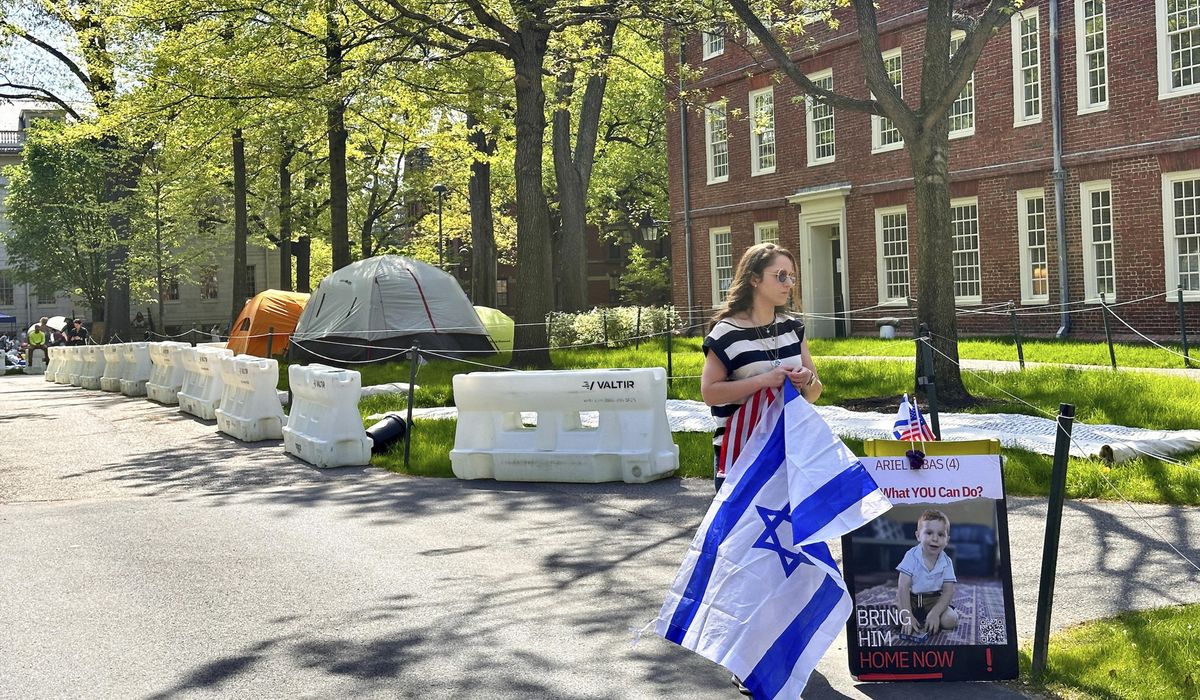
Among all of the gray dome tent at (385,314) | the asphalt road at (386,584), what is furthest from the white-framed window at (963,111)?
the asphalt road at (386,584)

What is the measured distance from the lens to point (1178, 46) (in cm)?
2353

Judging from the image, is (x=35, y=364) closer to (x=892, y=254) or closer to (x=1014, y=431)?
(x=892, y=254)

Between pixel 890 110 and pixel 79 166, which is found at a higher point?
pixel 79 166

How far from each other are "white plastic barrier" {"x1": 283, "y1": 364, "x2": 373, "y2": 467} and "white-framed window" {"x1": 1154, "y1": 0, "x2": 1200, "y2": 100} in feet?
56.6

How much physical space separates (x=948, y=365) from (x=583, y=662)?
405 inches

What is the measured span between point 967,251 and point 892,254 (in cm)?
233

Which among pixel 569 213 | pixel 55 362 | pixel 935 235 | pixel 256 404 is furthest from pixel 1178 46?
pixel 55 362

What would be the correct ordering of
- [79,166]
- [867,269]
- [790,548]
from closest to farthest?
[790,548] → [867,269] → [79,166]

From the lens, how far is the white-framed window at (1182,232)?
2348 cm

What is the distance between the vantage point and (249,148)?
130ft

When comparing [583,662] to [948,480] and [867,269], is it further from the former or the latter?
[867,269]

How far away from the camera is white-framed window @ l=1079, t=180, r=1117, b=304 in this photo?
25156 millimetres

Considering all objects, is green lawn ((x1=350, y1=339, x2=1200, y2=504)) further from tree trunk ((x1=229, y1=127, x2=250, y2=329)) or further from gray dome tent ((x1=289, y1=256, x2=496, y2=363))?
tree trunk ((x1=229, y1=127, x2=250, y2=329))

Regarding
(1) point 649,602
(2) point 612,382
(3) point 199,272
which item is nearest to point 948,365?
(2) point 612,382
